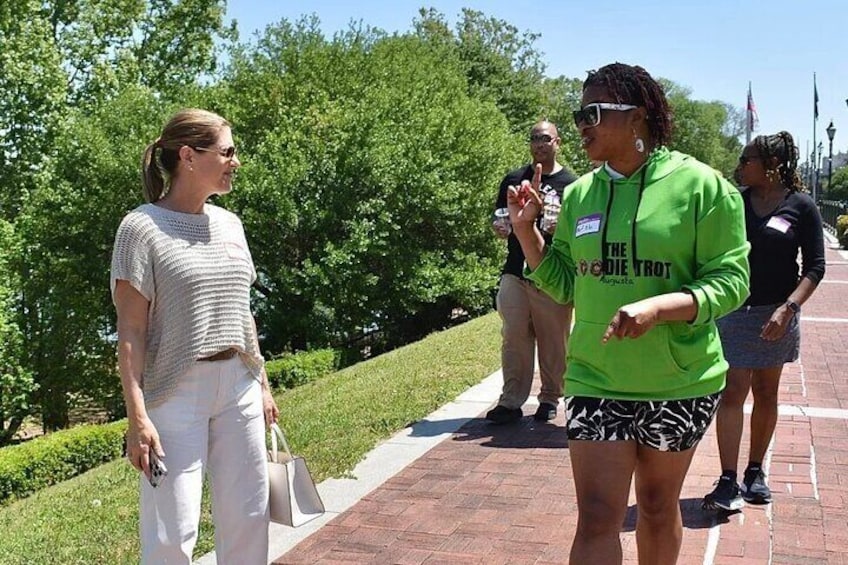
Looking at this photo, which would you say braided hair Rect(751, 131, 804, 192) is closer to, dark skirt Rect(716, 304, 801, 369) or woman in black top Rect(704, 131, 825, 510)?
woman in black top Rect(704, 131, 825, 510)

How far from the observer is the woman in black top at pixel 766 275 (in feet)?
13.9

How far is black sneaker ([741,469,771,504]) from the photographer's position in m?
4.54

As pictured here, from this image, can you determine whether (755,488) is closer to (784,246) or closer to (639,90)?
(784,246)

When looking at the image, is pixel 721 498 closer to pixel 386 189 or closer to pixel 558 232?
pixel 558 232

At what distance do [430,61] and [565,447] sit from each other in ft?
77.3

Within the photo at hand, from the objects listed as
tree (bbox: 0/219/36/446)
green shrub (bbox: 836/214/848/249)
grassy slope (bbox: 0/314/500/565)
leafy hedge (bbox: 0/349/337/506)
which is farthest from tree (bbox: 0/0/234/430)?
green shrub (bbox: 836/214/848/249)

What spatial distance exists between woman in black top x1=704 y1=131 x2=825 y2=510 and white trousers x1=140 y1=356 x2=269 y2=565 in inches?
90.4

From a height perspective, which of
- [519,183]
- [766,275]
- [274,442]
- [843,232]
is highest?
[519,183]

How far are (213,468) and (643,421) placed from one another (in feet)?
4.63

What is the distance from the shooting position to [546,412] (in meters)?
6.32

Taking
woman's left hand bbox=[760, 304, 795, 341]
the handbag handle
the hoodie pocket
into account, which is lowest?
the handbag handle

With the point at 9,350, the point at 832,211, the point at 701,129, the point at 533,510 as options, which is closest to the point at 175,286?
the point at 533,510

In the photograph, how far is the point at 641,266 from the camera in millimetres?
2637

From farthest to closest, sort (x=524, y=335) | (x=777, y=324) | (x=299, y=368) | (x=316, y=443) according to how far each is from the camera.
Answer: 1. (x=299, y=368)
2. (x=524, y=335)
3. (x=316, y=443)
4. (x=777, y=324)
